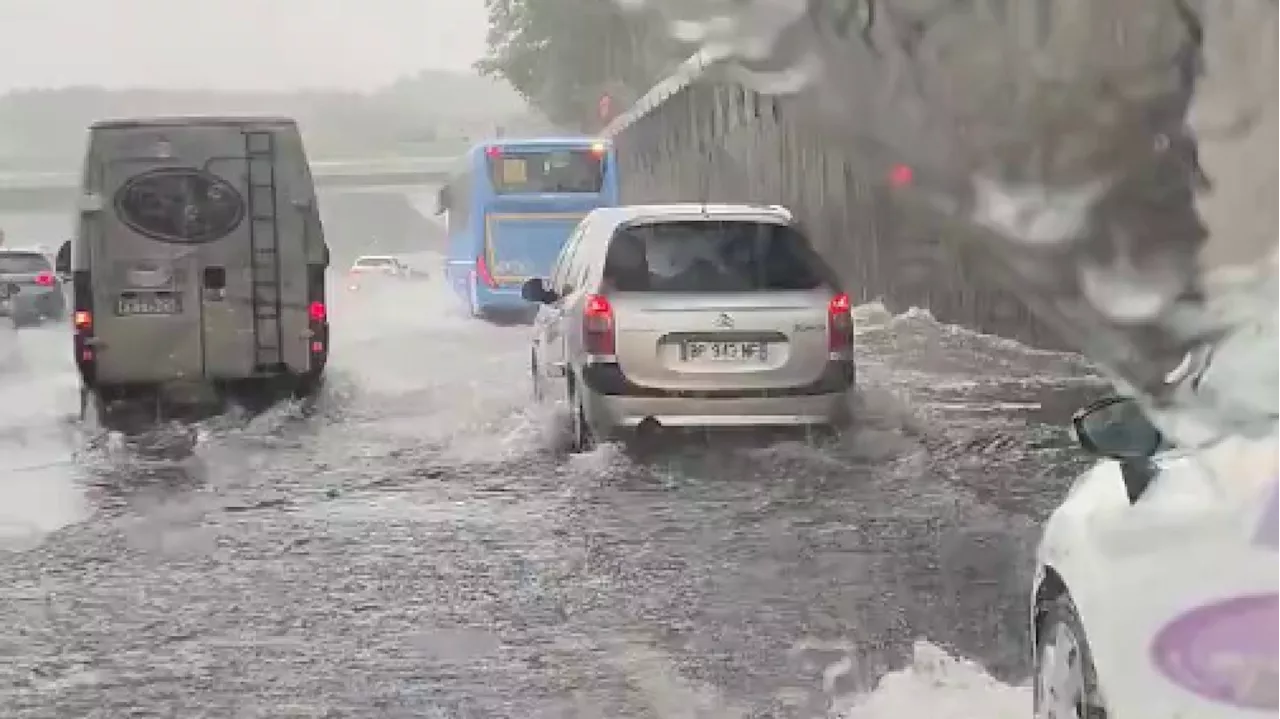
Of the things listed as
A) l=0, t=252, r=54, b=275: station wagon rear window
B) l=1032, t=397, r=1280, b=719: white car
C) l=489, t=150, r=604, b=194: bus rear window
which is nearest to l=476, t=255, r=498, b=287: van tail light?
l=489, t=150, r=604, b=194: bus rear window

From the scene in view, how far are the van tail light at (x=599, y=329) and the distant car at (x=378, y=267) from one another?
30.5 m

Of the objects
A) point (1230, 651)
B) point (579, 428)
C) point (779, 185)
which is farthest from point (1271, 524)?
point (779, 185)

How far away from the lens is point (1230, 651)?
3242 millimetres

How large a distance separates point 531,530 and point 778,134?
1059 cm

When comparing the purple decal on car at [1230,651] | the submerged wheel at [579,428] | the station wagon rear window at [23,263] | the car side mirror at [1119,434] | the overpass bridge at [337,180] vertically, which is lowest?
the submerged wheel at [579,428]

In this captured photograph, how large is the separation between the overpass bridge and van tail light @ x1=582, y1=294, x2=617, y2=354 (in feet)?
14.2

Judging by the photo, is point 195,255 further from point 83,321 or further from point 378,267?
point 378,267

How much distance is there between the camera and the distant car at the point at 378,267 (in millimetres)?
40875

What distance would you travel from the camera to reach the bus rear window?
73.7 ft

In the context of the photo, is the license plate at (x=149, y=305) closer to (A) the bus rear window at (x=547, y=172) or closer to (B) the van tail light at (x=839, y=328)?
(B) the van tail light at (x=839, y=328)

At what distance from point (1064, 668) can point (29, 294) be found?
76.4ft

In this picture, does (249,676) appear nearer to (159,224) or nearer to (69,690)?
(69,690)

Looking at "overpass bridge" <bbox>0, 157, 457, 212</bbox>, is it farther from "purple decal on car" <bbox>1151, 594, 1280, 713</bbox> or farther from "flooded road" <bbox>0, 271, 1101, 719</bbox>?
"purple decal on car" <bbox>1151, 594, 1280, 713</bbox>

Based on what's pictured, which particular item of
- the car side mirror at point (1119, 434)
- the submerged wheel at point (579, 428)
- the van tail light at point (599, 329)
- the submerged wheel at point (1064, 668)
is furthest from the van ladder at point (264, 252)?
the car side mirror at point (1119, 434)
